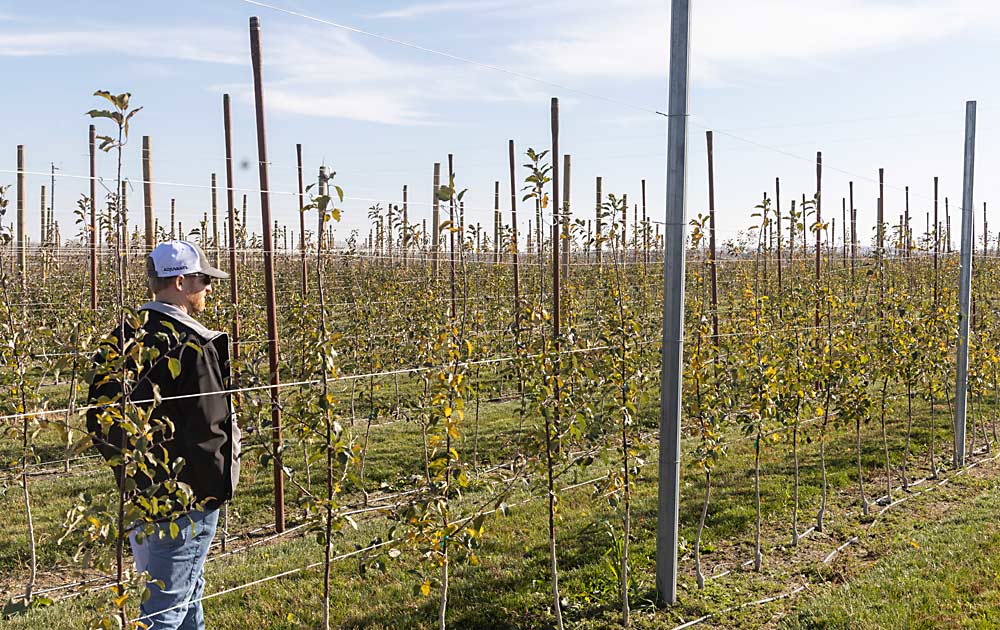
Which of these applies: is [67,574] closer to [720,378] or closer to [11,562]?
[11,562]

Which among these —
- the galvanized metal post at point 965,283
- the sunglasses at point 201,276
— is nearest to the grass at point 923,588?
the galvanized metal post at point 965,283

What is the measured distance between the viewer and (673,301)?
4.35 meters

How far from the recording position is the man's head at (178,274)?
2.97 m

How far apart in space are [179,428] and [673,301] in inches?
106

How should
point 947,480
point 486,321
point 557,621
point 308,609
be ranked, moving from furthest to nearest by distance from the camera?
point 486,321 < point 947,480 < point 308,609 < point 557,621

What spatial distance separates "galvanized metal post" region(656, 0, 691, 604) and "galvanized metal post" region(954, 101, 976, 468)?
454cm

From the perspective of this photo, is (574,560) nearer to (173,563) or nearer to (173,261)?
(173,563)

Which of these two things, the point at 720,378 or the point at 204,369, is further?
the point at 720,378

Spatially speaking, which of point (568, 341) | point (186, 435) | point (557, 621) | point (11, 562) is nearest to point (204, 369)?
point (186, 435)

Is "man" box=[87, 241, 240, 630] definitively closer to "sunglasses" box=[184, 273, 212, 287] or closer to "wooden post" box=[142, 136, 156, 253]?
"sunglasses" box=[184, 273, 212, 287]

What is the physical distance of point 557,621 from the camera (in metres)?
4.00

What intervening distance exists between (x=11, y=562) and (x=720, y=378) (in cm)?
492

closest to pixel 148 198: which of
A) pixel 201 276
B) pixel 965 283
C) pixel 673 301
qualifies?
pixel 201 276

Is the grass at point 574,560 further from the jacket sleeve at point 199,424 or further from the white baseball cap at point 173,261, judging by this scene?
the white baseball cap at point 173,261
